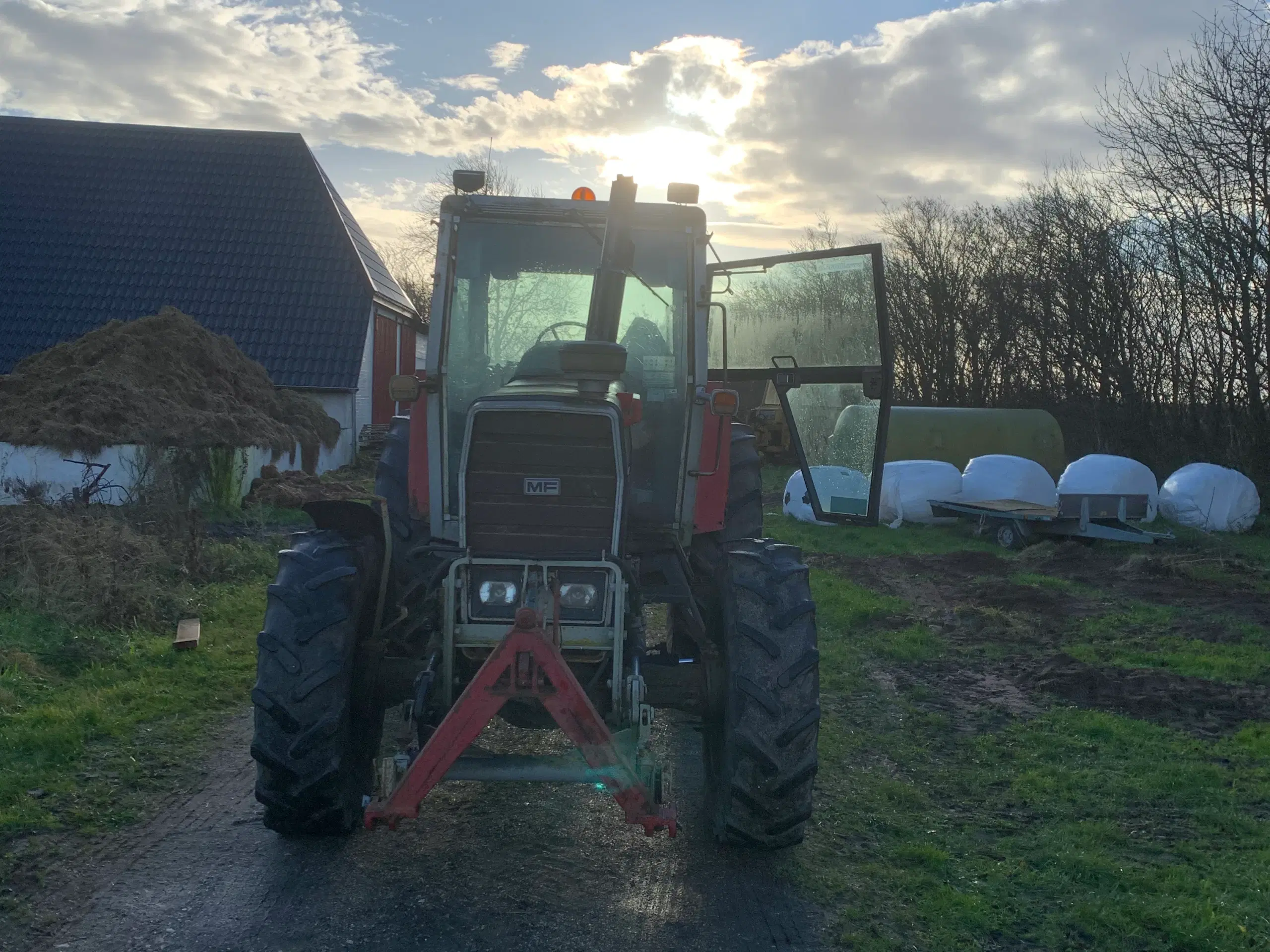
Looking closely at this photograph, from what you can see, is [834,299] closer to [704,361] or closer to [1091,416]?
[704,361]

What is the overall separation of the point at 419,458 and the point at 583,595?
4.17 ft

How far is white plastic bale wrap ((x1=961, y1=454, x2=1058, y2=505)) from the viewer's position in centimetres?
1454

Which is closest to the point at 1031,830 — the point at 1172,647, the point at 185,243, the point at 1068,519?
the point at 1172,647

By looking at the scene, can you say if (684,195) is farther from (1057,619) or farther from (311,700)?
(1057,619)

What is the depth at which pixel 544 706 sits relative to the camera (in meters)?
3.77

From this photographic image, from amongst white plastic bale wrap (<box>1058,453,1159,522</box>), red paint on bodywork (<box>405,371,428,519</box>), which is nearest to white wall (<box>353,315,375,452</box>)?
white plastic bale wrap (<box>1058,453,1159,522</box>)

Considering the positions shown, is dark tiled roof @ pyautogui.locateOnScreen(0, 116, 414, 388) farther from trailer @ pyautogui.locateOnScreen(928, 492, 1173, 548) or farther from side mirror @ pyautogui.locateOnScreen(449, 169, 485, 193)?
side mirror @ pyautogui.locateOnScreen(449, 169, 485, 193)

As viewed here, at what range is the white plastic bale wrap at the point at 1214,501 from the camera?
14.4 m

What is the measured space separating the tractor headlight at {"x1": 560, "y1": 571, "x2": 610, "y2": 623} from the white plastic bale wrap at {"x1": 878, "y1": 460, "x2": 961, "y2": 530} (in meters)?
11.1

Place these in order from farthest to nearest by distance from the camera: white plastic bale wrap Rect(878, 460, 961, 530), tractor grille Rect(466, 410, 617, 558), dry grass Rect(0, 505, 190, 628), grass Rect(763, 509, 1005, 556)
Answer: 1. white plastic bale wrap Rect(878, 460, 961, 530)
2. grass Rect(763, 509, 1005, 556)
3. dry grass Rect(0, 505, 190, 628)
4. tractor grille Rect(466, 410, 617, 558)

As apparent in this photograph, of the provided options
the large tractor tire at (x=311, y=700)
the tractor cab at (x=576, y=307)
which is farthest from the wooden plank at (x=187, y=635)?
the tractor cab at (x=576, y=307)

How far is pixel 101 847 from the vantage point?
4.28 m

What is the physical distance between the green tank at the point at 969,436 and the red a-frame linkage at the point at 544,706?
14681 millimetres

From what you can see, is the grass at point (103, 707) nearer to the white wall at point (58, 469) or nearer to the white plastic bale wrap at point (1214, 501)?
the white wall at point (58, 469)
